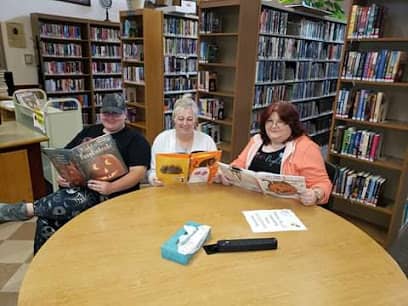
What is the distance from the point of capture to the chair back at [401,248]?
240 cm

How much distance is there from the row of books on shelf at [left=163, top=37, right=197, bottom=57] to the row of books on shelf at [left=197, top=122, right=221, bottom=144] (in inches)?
53.8

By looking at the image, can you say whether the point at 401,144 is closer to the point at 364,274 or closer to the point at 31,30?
the point at 364,274

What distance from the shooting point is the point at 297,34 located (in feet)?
14.2

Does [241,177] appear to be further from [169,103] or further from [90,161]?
[169,103]

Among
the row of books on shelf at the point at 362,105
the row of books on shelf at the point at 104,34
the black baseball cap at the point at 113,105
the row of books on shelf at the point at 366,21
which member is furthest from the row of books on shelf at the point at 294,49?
the row of books on shelf at the point at 104,34

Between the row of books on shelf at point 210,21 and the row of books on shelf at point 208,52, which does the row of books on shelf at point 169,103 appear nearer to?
the row of books on shelf at point 208,52

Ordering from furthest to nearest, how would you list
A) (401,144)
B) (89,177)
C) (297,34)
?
(297,34), (401,144), (89,177)

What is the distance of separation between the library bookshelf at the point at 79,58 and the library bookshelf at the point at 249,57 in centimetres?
293

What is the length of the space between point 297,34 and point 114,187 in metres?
3.49

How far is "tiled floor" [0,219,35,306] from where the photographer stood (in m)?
1.95

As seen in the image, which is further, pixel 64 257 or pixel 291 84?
pixel 291 84

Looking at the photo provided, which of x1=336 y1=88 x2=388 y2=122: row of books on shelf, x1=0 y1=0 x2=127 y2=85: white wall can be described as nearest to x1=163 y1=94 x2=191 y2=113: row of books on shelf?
x1=0 y1=0 x2=127 y2=85: white wall

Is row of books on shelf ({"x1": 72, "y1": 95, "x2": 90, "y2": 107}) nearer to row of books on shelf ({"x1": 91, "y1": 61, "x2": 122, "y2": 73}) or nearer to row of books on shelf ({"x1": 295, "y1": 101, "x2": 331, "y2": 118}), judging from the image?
row of books on shelf ({"x1": 91, "y1": 61, "x2": 122, "y2": 73})

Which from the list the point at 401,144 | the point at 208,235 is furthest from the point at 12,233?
the point at 401,144
